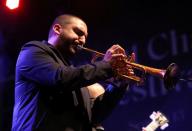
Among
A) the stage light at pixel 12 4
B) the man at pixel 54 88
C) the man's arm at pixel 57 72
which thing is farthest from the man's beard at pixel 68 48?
the stage light at pixel 12 4

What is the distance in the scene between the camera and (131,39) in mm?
5141

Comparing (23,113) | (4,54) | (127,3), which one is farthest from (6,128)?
(23,113)

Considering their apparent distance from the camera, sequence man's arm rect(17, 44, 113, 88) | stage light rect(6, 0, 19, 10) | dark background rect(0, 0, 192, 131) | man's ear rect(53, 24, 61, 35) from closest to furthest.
A: 1. man's arm rect(17, 44, 113, 88)
2. man's ear rect(53, 24, 61, 35)
3. dark background rect(0, 0, 192, 131)
4. stage light rect(6, 0, 19, 10)

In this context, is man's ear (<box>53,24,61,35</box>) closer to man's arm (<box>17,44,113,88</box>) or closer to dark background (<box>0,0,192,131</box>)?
man's arm (<box>17,44,113,88</box>)

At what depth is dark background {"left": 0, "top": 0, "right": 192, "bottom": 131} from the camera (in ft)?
14.9

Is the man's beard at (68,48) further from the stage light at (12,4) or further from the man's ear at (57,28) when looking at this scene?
the stage light at (12,4)

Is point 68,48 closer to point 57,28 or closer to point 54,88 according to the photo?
point 57,28

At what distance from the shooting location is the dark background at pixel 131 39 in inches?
179

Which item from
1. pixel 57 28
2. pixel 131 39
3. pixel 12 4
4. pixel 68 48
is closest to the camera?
pixel 68 48

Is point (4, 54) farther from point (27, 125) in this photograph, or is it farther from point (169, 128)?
point (27, 125)

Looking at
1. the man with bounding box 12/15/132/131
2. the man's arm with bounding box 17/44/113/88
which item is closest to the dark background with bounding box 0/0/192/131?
the man with bounding box 12/15/132/131

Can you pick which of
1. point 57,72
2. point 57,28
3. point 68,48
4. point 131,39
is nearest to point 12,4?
point 131,39

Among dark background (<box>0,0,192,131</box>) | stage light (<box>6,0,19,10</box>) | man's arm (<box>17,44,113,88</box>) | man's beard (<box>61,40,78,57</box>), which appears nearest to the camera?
man's arm (<box>17,44,113,88</box>)

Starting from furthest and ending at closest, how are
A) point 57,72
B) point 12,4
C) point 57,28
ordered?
point 12,4
point 57,28
point 57,72
